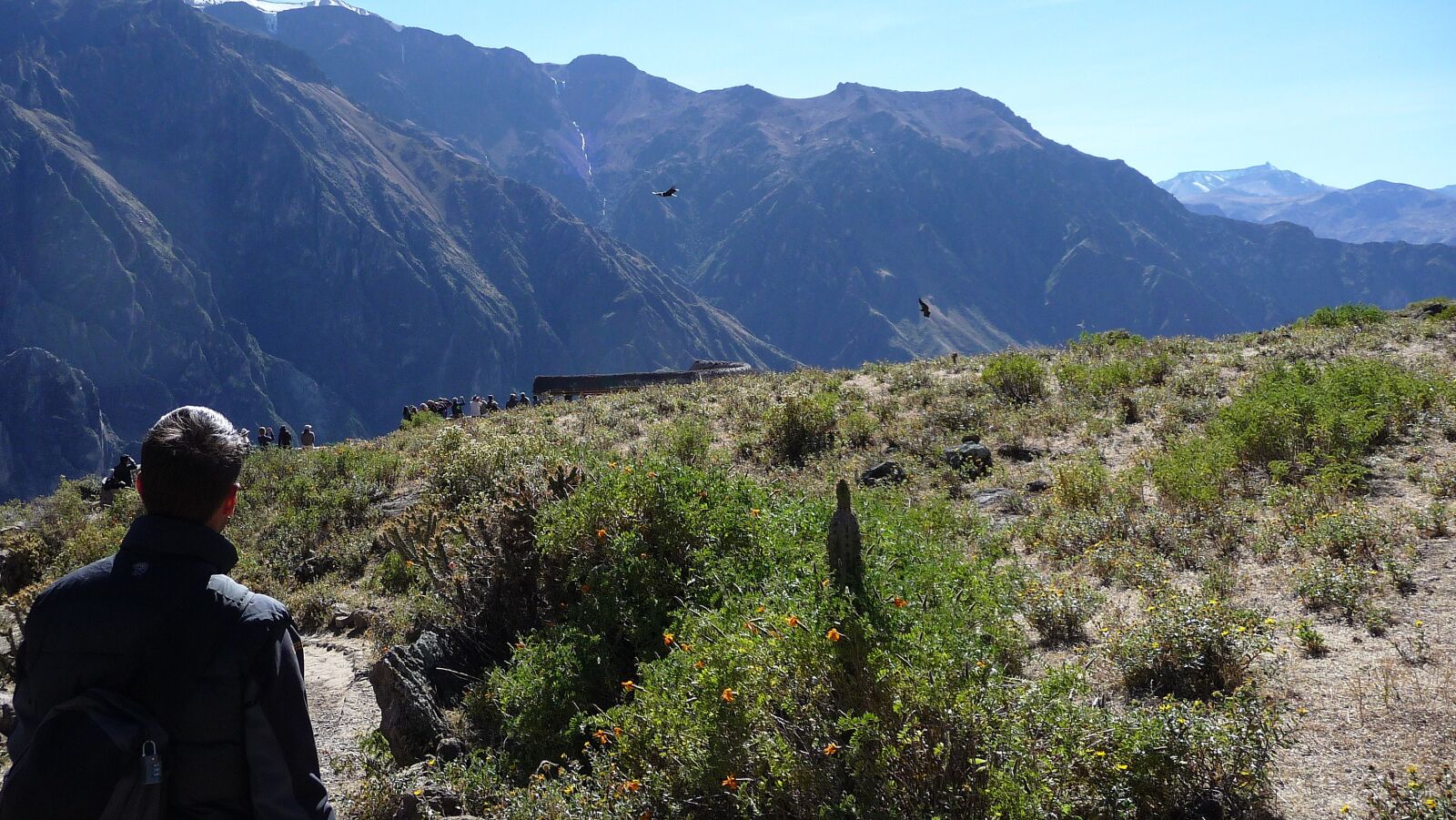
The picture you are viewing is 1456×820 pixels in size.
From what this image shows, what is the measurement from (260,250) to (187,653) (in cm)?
14752

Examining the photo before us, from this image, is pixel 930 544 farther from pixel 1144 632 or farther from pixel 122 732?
pixel 122 732

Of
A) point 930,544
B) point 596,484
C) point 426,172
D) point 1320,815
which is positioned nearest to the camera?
point 1320,815

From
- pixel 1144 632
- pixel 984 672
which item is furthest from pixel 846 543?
pixel 1144 632

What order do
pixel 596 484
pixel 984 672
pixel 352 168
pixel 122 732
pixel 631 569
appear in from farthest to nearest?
1. pixel 352 168
2. pixel 596 484
3. pixel 631 569
4. pixel 984 672
5. pixel 122 732

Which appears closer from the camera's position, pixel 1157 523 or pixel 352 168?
pixel 1157 523

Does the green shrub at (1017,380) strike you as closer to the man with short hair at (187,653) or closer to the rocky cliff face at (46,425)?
the man with short hair at (187,653)

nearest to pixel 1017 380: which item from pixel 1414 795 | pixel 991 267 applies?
pixel 1414 795

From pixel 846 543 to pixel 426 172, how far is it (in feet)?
552

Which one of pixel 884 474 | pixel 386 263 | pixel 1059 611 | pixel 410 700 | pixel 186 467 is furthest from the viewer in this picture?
pixel 386 263

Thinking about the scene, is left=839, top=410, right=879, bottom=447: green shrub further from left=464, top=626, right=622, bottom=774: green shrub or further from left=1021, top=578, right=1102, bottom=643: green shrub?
left=464, top=626, right=622, bottom=774: green shrub

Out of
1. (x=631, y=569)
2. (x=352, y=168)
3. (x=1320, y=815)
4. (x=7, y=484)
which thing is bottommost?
(x=1320, y=815)

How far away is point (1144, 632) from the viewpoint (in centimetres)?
487

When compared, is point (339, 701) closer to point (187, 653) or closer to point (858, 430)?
point (187, 653)

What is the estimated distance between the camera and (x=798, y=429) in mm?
12172
